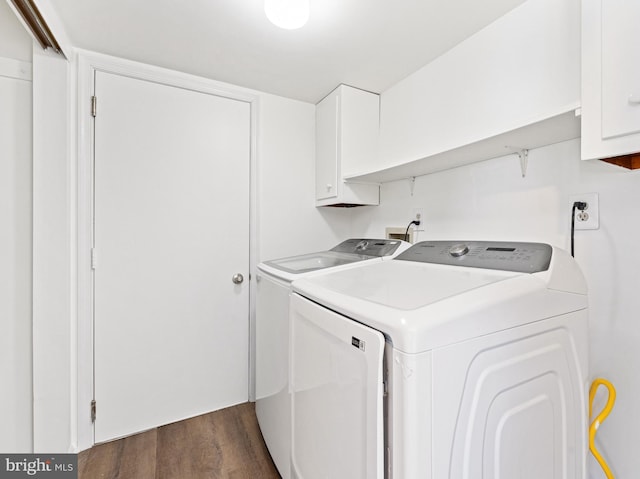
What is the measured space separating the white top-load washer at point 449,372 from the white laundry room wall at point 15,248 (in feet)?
4.90

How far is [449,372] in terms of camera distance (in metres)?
0.68

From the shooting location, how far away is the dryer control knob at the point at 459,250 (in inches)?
49.4

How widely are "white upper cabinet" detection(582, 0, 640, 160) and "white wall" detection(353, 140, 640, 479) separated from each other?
0.30m

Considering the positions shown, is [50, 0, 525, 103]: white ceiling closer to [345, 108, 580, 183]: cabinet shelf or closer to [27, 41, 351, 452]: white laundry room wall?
[27, 41, 351, 452]: white laundry room wall

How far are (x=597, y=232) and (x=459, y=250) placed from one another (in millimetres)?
461

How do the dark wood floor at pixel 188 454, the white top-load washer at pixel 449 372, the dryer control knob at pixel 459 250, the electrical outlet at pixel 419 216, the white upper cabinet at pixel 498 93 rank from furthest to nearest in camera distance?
the electrical outlet at pixel 419 216 < the dark wood floor at pixel 188 454 < the dryer control knob at pixel 459 250 < the white upper cabinet at pixel 498 93 < the white top-load washer at pixel 449 372

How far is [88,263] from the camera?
1.64 meters

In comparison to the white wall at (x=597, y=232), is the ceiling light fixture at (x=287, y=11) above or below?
above

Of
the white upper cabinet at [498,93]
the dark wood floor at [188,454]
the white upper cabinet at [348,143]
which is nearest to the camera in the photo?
the white upper cabinet at [498,93]

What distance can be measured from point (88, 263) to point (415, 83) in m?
2.15

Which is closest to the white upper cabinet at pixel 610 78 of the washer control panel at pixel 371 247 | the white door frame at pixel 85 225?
the washer control panel at pixel 371 247

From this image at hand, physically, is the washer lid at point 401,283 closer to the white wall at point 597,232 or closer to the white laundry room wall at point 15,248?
the white wall at point 597,232

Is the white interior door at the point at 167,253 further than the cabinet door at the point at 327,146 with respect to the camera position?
No

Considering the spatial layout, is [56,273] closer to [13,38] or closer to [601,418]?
[13,38]
